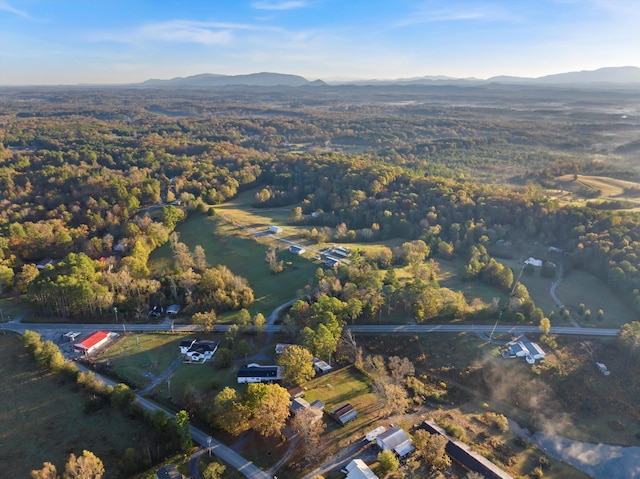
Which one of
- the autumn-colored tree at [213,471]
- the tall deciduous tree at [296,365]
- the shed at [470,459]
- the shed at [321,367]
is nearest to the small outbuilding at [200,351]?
the tall deciduous tree at [296,365]

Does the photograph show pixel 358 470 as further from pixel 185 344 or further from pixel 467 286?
pixel 467 286

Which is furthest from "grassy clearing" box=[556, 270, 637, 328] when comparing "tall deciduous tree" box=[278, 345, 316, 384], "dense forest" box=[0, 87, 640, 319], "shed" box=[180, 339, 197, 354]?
"shed" box=[180, 339, 197, 354]

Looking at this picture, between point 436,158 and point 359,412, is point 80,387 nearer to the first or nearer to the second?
point 359,412

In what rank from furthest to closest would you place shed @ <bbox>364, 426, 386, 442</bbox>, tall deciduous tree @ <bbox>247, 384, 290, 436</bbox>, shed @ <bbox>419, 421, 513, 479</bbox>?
shed @ <bbox>364, 426, 386, 442</bbox> → tall deciduous tree @ <bbox>247, 384, 290, 436</bbox> → shed @ <bbox>419, 421, 513, 479</bbox>

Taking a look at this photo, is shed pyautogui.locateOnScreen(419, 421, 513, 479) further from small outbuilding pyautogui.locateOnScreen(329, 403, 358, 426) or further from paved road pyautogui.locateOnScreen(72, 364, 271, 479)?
paved road pyautogui.locateOnScreen(72, 364, 271, 479)

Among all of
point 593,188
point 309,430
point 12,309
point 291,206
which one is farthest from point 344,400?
point 593,188

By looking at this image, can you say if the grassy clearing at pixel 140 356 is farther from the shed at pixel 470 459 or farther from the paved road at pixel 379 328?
the shed at pixel 470 459
